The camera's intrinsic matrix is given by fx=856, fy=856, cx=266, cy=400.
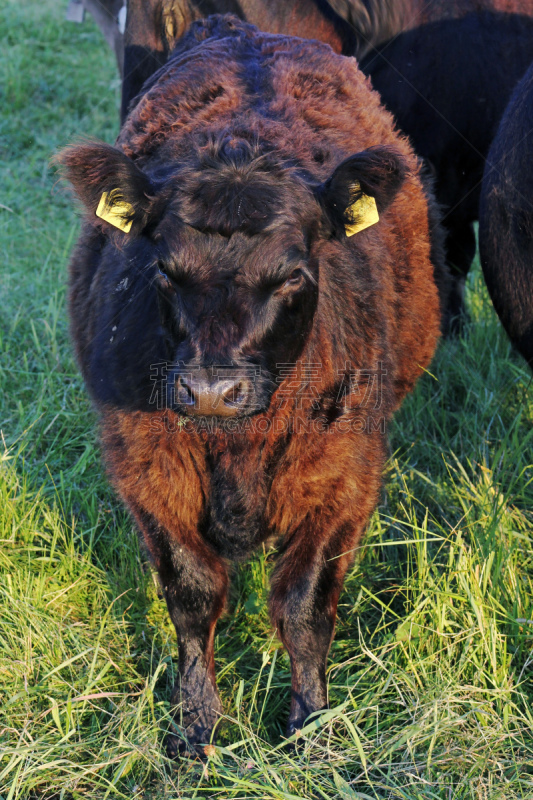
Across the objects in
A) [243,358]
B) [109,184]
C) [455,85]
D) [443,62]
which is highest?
[109,184]

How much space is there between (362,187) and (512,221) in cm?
82

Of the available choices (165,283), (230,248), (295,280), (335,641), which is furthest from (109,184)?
(335,641)

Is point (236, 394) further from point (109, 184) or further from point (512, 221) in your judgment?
point (512, 221)

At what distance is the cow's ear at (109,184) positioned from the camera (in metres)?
2.65

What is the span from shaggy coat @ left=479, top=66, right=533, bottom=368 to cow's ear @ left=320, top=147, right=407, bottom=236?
66cm

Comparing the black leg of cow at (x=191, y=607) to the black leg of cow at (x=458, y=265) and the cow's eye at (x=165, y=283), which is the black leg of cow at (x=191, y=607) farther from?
the black leg of cow at (x=458, y=265)

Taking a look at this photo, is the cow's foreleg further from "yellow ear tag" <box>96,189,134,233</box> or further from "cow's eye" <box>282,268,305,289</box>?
"yellow ear tag" <box>96,189,134,233</box>

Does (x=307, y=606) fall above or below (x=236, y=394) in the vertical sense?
below

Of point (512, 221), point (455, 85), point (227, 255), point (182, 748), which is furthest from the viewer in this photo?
point (455, 85)

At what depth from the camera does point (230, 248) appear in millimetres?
2557

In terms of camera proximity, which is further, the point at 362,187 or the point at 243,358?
the point at 362,187

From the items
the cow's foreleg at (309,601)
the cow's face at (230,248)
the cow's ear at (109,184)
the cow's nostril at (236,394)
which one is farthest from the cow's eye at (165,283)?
the cow's foreleg at (309,601)

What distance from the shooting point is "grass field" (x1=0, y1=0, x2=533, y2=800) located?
2.45m

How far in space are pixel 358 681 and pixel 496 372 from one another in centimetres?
214
